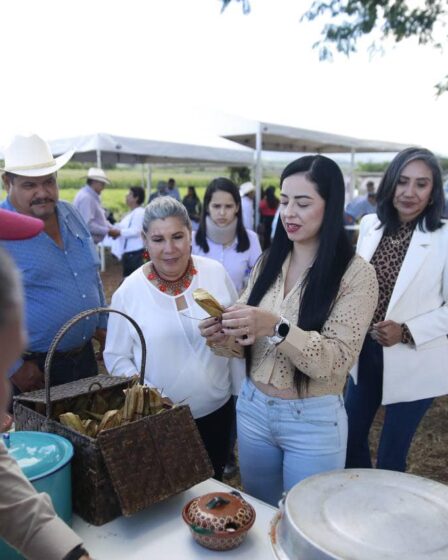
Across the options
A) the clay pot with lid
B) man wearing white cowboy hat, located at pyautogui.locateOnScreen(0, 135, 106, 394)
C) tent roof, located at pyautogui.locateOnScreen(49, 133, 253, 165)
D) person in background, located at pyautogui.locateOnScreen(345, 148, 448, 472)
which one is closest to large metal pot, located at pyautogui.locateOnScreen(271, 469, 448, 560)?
the clay pot with lid

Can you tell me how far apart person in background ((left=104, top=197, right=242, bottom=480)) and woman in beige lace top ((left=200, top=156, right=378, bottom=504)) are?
0.27 m

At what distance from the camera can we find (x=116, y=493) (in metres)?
1.28

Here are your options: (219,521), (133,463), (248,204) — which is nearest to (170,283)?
(133,463)

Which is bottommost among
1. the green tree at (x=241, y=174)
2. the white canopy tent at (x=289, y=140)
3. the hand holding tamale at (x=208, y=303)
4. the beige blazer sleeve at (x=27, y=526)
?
the beige blazer sleeve at (x=27, y=526)

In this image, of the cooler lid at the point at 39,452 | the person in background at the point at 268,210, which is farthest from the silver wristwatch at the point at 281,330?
the person in background at the point at 268,210

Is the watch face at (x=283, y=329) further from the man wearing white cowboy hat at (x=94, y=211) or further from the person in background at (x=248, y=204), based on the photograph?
the person in background at (x=248, y=204)

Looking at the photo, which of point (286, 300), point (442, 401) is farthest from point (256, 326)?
point (442, 401)

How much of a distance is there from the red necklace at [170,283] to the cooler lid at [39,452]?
2.67 ft

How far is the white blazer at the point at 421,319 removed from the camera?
7.41ft

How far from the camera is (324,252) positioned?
1.63 m

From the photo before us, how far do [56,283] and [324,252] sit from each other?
1371mm

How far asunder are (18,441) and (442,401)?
4.37m

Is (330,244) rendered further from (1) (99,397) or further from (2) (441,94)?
(2) (441,94)

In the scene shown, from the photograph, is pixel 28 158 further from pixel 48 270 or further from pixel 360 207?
pixel 360 207
